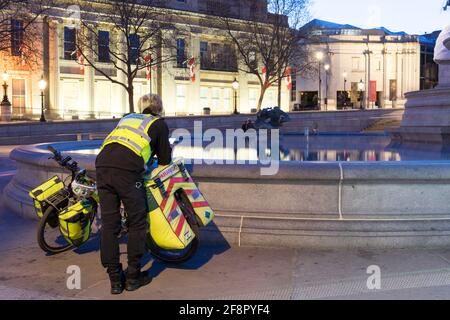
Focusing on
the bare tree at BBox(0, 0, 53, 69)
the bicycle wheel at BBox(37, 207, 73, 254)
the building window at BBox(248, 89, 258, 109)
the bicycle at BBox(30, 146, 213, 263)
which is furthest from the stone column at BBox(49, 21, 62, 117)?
the bicycle at BBox(30, 146, 213, 263)

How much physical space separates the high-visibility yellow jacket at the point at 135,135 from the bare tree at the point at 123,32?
36.8 m

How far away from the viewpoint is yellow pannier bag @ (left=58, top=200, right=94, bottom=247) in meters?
6.02

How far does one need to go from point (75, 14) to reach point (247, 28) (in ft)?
56.3

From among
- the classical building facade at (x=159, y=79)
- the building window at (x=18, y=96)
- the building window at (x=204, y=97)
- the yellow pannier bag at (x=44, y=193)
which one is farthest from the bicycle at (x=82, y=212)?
the building window at (x=204, y=97)

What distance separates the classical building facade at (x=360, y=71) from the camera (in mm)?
77688

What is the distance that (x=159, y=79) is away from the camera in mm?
58250

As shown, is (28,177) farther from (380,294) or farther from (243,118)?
(243,118)

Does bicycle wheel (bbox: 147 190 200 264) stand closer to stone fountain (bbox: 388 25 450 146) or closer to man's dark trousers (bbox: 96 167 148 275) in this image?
man's dark trousers (bbox: 96 167 148 275)

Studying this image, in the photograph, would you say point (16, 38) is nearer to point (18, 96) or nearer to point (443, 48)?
point (18, 96)

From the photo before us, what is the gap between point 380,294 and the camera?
493 centimetres

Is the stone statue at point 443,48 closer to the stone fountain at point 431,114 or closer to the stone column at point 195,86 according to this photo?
the stone fountain at point 431,114

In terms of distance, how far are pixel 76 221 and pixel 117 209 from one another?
117cm

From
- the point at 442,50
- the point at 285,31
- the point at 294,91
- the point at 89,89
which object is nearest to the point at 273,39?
the point at 285,31

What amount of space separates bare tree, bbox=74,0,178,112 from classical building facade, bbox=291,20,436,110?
99.5 feet
